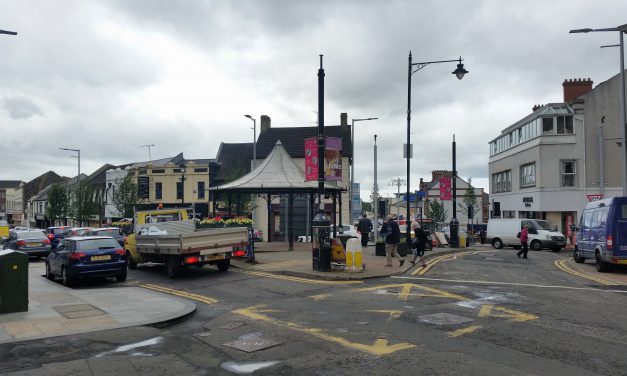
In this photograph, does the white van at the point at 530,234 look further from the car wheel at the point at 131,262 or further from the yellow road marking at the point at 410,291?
→ the car wheel at the point at 131,262

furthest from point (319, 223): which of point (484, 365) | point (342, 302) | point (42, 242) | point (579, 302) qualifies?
point (42, 242)

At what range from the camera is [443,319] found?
29.8 ft

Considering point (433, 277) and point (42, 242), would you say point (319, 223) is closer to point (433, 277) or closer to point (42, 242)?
point (433, 277)

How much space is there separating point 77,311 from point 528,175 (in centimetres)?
3977

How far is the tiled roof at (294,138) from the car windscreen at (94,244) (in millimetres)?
33069

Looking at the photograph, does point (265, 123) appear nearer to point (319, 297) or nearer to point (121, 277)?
Answer: point (121, 277)

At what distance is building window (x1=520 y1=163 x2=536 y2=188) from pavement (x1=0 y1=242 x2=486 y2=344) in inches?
1100

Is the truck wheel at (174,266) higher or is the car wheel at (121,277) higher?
the truck wheel at (174,266)

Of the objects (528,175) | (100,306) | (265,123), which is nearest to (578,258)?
(100,306)

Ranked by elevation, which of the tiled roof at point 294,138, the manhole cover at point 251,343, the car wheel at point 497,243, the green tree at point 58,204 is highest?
the tiled roof at point 294,138

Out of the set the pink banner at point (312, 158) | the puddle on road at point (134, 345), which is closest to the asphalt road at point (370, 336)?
the puddle on road at point (134, 345)

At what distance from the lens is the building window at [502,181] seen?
4750 cm

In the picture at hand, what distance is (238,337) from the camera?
816 centimetres

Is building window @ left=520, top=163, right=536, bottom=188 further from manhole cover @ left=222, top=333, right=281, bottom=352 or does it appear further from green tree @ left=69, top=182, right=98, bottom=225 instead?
green tree @ left=69, top=182, right=98, bottom=225
